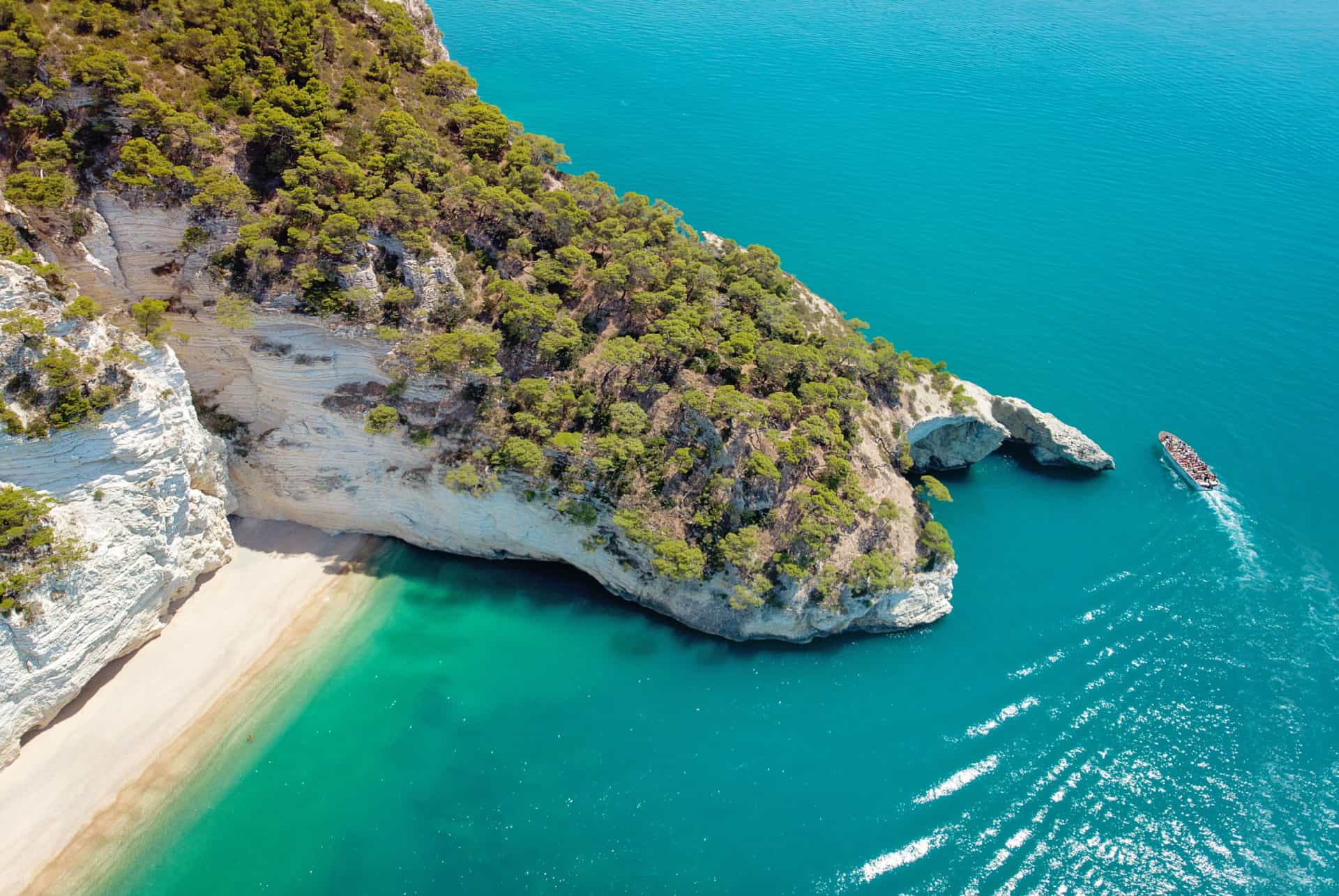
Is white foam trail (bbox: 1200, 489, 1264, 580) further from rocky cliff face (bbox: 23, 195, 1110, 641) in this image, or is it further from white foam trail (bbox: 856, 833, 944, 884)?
white foam trail (bbox: 856, 833, 944, 884)

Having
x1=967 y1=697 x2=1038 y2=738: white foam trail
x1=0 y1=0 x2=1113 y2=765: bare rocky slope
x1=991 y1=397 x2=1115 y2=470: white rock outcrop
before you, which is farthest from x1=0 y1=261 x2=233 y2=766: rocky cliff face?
x1=991 y1=397 x2=1115 y2=470: white rock outcrop

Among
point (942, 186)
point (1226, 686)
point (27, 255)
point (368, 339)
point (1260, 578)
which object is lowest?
point (1226, 686)

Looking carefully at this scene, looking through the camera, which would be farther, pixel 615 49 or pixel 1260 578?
pixel 615 49

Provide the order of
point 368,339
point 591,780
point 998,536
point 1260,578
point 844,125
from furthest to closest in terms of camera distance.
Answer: point 844,125 < point 998,536 < point 1260,578 < point 368,339 < point 591,780

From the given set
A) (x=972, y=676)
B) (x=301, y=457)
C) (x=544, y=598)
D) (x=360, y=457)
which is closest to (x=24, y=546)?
(x=301, y=457)

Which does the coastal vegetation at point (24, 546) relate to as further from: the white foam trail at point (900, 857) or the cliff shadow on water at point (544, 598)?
the white foam trail at point (900, 857)

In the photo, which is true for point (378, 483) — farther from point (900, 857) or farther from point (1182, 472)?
point (1182, 472)

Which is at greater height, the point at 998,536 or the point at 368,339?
the point at 368,339

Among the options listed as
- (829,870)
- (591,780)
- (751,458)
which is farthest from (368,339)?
(829,870)

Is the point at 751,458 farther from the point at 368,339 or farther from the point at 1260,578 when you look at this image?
the point at 1260,578
